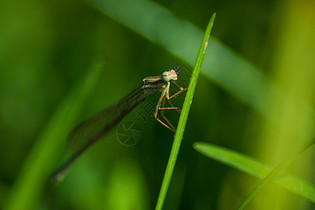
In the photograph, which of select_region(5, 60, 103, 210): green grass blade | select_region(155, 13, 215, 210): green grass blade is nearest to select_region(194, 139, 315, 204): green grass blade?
select_region(155, 13, 215, 210): green grass blade

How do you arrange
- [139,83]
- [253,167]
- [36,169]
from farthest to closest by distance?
1. [139,83]
2. [36,169]
3. [253,167]

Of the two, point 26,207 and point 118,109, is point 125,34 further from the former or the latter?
point 26,207

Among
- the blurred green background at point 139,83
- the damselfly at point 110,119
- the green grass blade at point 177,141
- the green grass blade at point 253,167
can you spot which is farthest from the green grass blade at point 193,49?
the green grass blade at point 177,141

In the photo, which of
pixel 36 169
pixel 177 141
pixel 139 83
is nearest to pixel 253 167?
pixel 177 141

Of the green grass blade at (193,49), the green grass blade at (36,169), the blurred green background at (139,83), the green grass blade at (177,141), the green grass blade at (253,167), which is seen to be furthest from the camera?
the green grass blade at (193,49)

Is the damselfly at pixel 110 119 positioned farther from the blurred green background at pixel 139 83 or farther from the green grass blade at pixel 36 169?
the green grass blade at pixel 36 169

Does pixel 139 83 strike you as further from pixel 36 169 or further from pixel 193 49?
pixel 36 169
